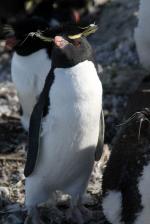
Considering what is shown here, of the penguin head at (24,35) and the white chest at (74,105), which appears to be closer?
the white chest at (74,105)

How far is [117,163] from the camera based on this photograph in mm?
3404

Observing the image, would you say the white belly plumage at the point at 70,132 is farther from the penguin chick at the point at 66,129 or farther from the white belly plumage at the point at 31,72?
the white belly plumage at the point at 31,72

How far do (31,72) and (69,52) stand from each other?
1.38 metres

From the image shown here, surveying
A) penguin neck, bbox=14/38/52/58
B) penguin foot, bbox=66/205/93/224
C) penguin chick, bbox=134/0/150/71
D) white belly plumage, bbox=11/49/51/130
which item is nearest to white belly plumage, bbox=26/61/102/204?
penguin foot, bbox=66/205/93/224

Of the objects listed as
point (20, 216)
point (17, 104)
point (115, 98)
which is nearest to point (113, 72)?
point (115, 98)

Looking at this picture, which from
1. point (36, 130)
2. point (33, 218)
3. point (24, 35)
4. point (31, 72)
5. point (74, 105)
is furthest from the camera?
point (24, 35)

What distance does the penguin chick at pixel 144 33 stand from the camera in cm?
493

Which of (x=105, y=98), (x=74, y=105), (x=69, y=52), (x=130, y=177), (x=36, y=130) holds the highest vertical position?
(x=69, y=52)

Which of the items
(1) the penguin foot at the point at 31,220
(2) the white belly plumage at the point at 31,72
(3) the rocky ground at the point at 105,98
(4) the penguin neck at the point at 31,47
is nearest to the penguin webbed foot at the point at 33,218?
(1) the penguin foot at the point at 31,220

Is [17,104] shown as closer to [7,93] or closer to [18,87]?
[7,93]

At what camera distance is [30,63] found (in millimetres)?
4801

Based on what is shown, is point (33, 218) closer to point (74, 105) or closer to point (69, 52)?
point (74, 105)

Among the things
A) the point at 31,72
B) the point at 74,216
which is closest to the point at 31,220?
the point at 74,216

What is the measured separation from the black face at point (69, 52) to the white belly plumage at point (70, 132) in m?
0.03
